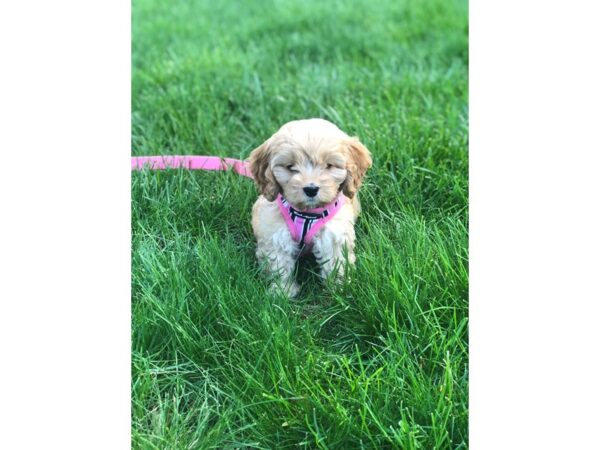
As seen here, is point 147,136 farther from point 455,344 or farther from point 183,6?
point 183,6

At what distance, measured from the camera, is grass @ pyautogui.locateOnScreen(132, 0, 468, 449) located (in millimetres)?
2133

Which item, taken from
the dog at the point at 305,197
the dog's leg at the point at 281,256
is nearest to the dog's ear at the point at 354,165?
the dog at the point at 305,197

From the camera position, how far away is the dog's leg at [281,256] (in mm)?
2930

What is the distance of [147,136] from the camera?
4.29 meters

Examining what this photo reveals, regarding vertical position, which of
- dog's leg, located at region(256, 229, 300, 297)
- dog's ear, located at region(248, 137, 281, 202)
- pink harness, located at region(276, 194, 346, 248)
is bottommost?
dog's leg, located at region(256, 229, 300, 297)

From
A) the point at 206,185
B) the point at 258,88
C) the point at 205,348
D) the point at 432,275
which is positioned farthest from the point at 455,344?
the point at 258,88

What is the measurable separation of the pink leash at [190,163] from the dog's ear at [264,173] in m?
0.63

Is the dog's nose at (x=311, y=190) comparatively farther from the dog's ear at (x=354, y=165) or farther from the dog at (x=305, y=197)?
the dog's ear at (x=354, y=165)

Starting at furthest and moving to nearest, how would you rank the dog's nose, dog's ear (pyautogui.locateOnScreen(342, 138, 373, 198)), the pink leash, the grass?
the pink leash < dog's ear (pyautogui.locateOnScreen(342, 138, 373, 198)) < the dog's nose < the grass

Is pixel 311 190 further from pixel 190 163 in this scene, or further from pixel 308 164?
pixel 190 163

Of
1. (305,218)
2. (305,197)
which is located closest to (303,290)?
(305,218)

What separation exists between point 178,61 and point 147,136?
4.79ft

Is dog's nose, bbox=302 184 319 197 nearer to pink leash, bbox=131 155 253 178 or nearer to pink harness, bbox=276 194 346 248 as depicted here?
pink harness, bbox=276 194 346 248

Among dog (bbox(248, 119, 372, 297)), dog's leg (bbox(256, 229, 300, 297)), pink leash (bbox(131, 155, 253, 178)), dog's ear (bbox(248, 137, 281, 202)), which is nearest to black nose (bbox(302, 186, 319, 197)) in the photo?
dog (bbox(248, 119, 372, 297))
